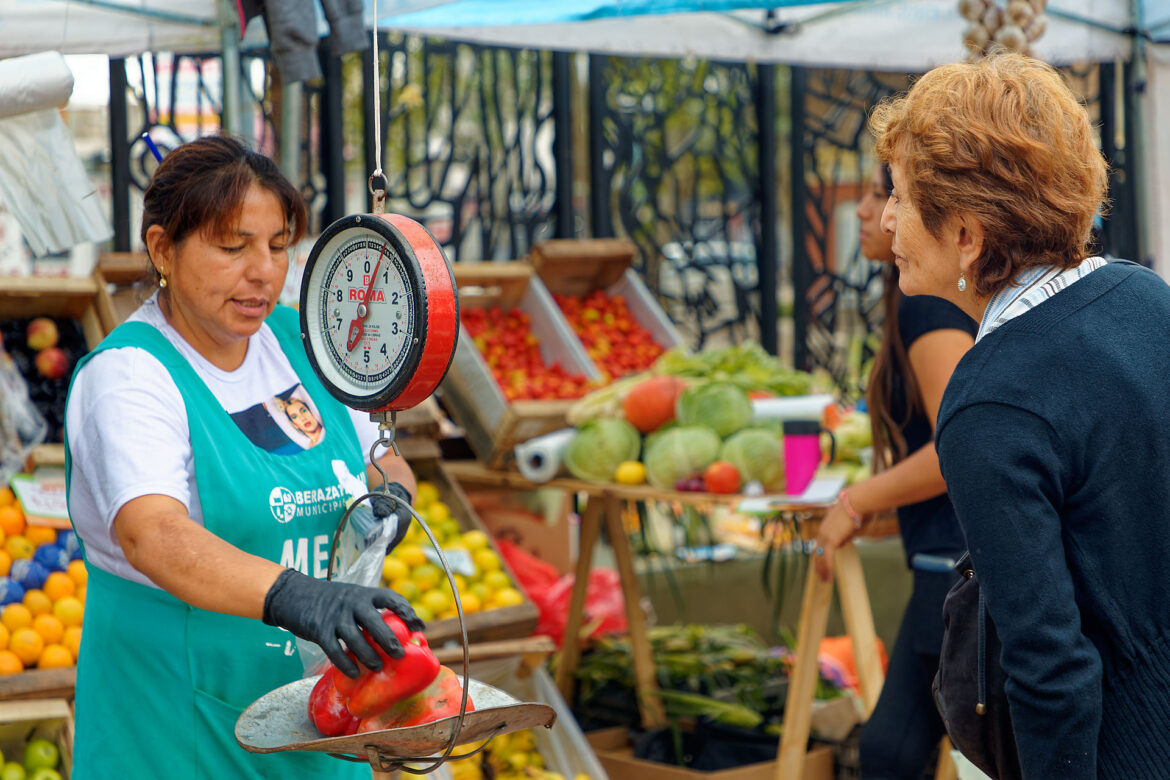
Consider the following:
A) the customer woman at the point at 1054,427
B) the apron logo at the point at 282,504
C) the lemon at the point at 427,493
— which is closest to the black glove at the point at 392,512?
the apron logo at the point at 282,504

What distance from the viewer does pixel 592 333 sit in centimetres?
486

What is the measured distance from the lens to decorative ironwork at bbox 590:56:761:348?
5.59 meters

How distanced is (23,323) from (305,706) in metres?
2.42

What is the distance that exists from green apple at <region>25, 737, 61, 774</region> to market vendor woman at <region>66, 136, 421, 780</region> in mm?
942

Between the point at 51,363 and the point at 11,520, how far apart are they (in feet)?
1.73

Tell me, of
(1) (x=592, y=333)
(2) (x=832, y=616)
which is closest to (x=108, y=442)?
(1) (x=592, y=333)

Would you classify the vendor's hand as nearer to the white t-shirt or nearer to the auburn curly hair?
the white t-shirt

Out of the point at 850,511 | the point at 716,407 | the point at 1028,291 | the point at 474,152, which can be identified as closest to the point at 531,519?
the point at 716,407

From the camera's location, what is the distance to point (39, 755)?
271cm

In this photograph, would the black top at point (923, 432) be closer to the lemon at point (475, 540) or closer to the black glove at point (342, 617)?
the lemon at point (475, 540)

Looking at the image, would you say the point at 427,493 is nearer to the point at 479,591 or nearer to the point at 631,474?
the point at 479,591

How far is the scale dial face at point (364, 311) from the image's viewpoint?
1.51 metres

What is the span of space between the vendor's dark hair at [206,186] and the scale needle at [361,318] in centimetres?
39

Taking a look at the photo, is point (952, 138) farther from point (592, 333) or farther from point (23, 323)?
point (592, 333)
